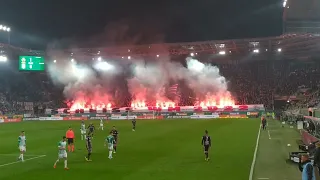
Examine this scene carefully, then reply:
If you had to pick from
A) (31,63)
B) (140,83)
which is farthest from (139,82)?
(31,63)

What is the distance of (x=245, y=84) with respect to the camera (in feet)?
302

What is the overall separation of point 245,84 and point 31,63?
53.2 m

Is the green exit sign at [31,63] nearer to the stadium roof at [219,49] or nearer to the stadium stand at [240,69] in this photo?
the stadium roof at [219,49]

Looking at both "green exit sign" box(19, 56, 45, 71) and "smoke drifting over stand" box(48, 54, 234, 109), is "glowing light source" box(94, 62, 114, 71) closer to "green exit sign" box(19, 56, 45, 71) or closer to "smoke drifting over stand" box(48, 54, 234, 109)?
"smoke drifting over stand" box(48, 54, 234, 109)

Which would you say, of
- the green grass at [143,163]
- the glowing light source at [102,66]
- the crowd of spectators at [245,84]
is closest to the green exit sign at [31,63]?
the green grass at [143,163]

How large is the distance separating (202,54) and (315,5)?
54316 mm

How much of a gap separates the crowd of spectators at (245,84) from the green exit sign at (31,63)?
117 ft

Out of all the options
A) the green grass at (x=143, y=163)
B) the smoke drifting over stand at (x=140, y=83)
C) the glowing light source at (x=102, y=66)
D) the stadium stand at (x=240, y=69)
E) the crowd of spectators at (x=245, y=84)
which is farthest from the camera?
the glowing light source at (x=102, y=66)

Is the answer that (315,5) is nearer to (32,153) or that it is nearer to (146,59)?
(32,153)

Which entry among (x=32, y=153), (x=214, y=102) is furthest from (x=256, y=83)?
(x=32, y=153)

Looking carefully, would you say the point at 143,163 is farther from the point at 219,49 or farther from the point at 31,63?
the point at 219,49

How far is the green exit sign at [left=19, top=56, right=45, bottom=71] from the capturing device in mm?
57156

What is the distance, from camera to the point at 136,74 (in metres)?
98.6

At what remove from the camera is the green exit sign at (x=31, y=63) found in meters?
57.2
